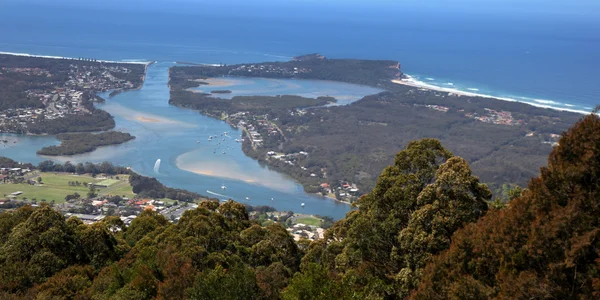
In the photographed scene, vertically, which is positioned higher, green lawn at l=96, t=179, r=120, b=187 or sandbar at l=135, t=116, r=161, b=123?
sandbar at l=135, t=116, r=161, b=123

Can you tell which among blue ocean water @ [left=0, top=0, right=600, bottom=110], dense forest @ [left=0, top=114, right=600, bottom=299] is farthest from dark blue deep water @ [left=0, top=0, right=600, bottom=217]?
dense forest @ [left=0, top=114, right=600, bottom=299]

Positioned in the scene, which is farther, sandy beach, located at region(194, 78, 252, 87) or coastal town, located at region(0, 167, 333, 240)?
sandy beach, located at region(194, 78, 252, 87)

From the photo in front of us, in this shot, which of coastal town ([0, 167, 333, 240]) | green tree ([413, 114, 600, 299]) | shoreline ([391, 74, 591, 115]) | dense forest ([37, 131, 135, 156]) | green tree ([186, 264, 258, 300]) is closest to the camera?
green tree ([413, 114, 600, 299])

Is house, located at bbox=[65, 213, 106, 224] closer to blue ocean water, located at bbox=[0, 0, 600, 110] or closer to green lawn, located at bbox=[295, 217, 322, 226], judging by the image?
green lawn, located at bbox=[295, 217, 322, 226]

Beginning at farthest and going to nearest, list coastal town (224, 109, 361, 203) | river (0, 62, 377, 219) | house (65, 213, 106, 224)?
coastal town (224, 109, 361, 203)
river (0, 62, 377, 219)
house (65, 213, 106, 224)

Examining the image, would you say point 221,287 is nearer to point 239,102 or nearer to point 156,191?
point 156,191

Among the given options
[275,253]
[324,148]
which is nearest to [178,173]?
[324,148]

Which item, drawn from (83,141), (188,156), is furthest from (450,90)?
(83,141)
